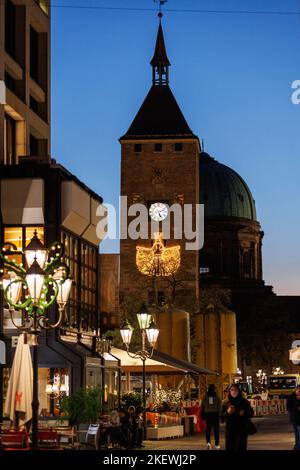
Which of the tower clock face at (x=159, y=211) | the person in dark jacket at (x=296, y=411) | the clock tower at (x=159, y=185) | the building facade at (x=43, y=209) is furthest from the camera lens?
the tower clock face at (x=159, y=211)

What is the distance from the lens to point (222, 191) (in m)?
158

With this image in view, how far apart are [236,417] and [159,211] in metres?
90.1

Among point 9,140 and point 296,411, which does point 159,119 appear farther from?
point 296,411

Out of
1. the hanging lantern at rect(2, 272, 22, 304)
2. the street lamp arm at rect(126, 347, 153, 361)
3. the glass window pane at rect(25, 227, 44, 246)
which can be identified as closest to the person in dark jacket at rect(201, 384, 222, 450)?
the street lamp arm at rect(126, 347, 153, 361)

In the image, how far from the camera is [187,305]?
92.1m

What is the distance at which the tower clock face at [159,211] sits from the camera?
112188mm

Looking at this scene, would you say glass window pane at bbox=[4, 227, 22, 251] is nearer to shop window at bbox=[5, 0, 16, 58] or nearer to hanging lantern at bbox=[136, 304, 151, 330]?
hanging lantern at bbox=[136, 304, 151, 330]

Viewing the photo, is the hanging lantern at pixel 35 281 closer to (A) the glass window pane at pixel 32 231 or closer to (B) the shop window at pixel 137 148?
(A) the glass window pane at pixel 32 231

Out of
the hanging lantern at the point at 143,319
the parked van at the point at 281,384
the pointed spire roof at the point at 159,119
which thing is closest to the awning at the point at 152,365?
the hanging lantern at the point at 143,319

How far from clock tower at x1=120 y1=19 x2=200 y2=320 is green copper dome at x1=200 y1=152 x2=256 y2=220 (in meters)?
41.4

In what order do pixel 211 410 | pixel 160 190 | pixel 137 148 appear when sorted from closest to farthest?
pixel 211 410
pixel 160 190
pixel 137 148

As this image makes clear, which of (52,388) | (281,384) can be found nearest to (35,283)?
(52,388)

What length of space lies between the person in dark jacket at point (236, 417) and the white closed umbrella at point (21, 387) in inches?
163

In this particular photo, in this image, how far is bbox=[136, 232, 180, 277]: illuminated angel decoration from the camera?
107 meters
